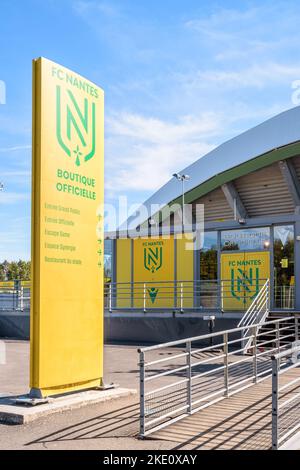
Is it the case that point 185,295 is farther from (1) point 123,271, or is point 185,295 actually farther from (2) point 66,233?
(2) point 66,233

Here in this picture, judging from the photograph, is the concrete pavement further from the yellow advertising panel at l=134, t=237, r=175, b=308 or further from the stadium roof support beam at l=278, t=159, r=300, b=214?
the stadium roof support beam at l=278, t=159, r=300, b=214

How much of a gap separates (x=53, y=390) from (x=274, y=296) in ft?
33.1

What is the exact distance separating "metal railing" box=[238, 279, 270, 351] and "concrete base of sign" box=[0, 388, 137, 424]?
705cm

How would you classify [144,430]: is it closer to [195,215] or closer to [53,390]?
[53,390]

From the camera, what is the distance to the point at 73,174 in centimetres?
858

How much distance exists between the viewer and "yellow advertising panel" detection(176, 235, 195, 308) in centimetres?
1953

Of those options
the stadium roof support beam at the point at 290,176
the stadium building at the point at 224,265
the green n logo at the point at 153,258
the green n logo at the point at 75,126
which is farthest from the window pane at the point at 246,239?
the green n logo at the point at 75,126

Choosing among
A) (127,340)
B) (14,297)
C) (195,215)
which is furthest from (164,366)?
(195,215)

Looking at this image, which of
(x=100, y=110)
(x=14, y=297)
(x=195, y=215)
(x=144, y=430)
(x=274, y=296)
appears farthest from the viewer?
(x=195, y=215)

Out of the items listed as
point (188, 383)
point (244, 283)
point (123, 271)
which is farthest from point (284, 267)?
point (188, 383)

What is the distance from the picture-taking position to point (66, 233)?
8383 mm

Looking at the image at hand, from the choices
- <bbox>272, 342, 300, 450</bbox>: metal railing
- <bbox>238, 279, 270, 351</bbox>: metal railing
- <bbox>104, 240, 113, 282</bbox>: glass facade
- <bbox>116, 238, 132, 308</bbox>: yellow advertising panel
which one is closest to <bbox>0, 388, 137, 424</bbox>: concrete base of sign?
<bbox>272, 342, 300, 450</bbox>: metal railing

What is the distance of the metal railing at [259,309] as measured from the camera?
1541 centimetres

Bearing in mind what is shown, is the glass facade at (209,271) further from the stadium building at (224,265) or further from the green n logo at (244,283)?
the green n logo at (244,283)
